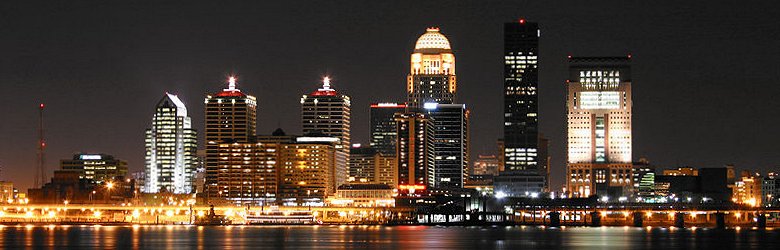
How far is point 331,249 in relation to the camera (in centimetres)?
19362

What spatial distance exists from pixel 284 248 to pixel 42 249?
3156cm

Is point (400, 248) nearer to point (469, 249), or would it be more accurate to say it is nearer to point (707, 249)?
point (469, 249)

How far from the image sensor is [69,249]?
196m

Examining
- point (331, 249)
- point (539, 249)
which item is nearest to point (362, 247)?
point (331, 249)

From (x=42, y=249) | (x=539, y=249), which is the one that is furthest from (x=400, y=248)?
(x=42, y=249)

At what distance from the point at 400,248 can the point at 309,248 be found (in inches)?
491

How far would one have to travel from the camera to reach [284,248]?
199m

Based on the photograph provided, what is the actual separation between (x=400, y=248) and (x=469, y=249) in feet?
32.4

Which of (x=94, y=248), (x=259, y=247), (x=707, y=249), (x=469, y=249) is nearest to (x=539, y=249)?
(x=469, y=249)

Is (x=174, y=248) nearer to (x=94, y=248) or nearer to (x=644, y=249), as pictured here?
(x=94, y=248)

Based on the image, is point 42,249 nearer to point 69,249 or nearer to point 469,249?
point 69,249

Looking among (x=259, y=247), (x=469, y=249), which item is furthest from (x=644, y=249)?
(x=259, y=247)

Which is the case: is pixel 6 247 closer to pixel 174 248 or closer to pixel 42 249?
pixel 42 249

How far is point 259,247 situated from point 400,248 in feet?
65.4
